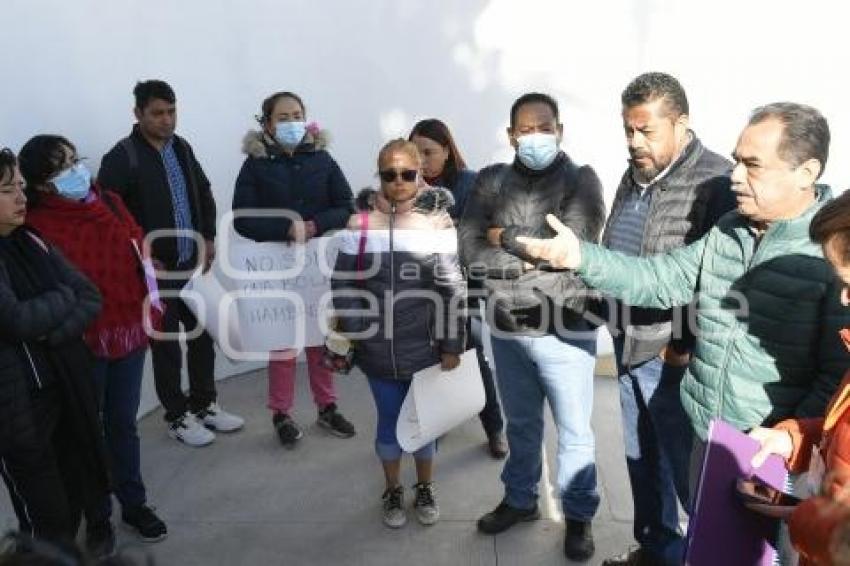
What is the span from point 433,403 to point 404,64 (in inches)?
110

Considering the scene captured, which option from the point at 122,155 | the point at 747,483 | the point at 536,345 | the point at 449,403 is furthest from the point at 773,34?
the point at 122,155

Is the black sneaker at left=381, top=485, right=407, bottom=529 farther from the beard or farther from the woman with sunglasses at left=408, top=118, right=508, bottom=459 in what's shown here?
the beard

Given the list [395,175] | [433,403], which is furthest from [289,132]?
[433,403]

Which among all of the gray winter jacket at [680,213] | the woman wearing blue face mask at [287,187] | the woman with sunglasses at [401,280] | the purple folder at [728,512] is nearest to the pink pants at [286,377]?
the woman wearing blue face mask at [287,187]

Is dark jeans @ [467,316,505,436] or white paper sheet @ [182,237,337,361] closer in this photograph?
white paper sheet @ [182,237,337,361]

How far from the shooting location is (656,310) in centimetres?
226

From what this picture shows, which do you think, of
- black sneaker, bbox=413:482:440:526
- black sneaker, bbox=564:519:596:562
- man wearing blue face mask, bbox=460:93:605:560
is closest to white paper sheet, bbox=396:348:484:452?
man wearing blue face mask, bbox=460:93:605:560

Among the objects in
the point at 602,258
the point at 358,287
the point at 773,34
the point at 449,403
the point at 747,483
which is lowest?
the point at 449,403

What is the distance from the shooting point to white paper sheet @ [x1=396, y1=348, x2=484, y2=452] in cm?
266

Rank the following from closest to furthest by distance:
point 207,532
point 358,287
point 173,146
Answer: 1. point 358,287
2. point 207,532
3. point 173,146

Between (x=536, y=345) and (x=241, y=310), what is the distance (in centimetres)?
168

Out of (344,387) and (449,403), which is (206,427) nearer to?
(344,387)

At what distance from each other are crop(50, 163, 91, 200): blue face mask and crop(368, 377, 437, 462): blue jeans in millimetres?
1373

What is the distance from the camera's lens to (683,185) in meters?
2.11
